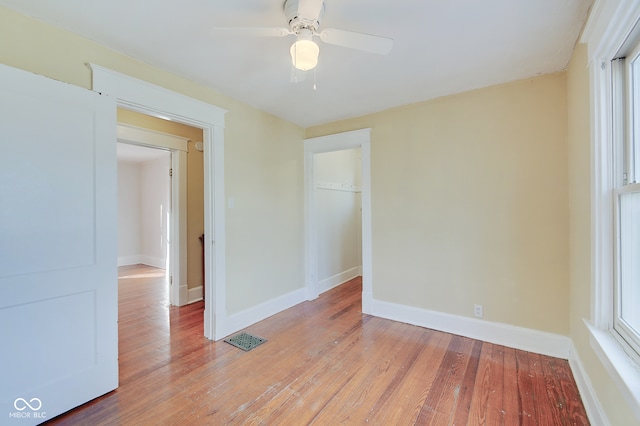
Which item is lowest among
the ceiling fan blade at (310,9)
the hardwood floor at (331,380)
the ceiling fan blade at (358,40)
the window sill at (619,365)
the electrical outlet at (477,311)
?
the hardwood floor at (331,380)

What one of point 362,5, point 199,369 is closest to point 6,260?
point 199,369

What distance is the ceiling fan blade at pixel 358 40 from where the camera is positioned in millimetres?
1424

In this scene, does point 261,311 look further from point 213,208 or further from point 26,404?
point 26,404

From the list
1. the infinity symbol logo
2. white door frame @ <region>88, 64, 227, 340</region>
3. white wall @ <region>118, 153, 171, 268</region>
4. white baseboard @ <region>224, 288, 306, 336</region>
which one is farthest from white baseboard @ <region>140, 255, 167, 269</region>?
the infinity symbol logo

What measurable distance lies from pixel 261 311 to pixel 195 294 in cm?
127

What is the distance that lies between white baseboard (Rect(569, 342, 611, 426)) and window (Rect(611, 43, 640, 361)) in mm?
433

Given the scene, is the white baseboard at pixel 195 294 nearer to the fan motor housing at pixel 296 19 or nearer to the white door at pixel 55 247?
the white door at pixel 55 247

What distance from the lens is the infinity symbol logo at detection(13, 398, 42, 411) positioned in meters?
1.52

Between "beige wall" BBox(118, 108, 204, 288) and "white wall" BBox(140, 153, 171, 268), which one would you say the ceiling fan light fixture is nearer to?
"beige wall" BBox(118, 108, 204, 288)

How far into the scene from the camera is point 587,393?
1680 mm

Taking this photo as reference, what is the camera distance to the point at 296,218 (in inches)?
146

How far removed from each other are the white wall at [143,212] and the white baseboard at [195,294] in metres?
2.96

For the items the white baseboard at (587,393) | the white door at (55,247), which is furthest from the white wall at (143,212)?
the white baseboard at (587,393)

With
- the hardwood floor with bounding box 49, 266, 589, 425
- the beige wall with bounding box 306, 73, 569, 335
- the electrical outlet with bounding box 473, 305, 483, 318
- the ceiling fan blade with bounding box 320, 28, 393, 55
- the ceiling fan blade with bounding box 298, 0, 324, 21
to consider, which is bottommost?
the hardwood floor with bounding box 49, 266, 589, 425
